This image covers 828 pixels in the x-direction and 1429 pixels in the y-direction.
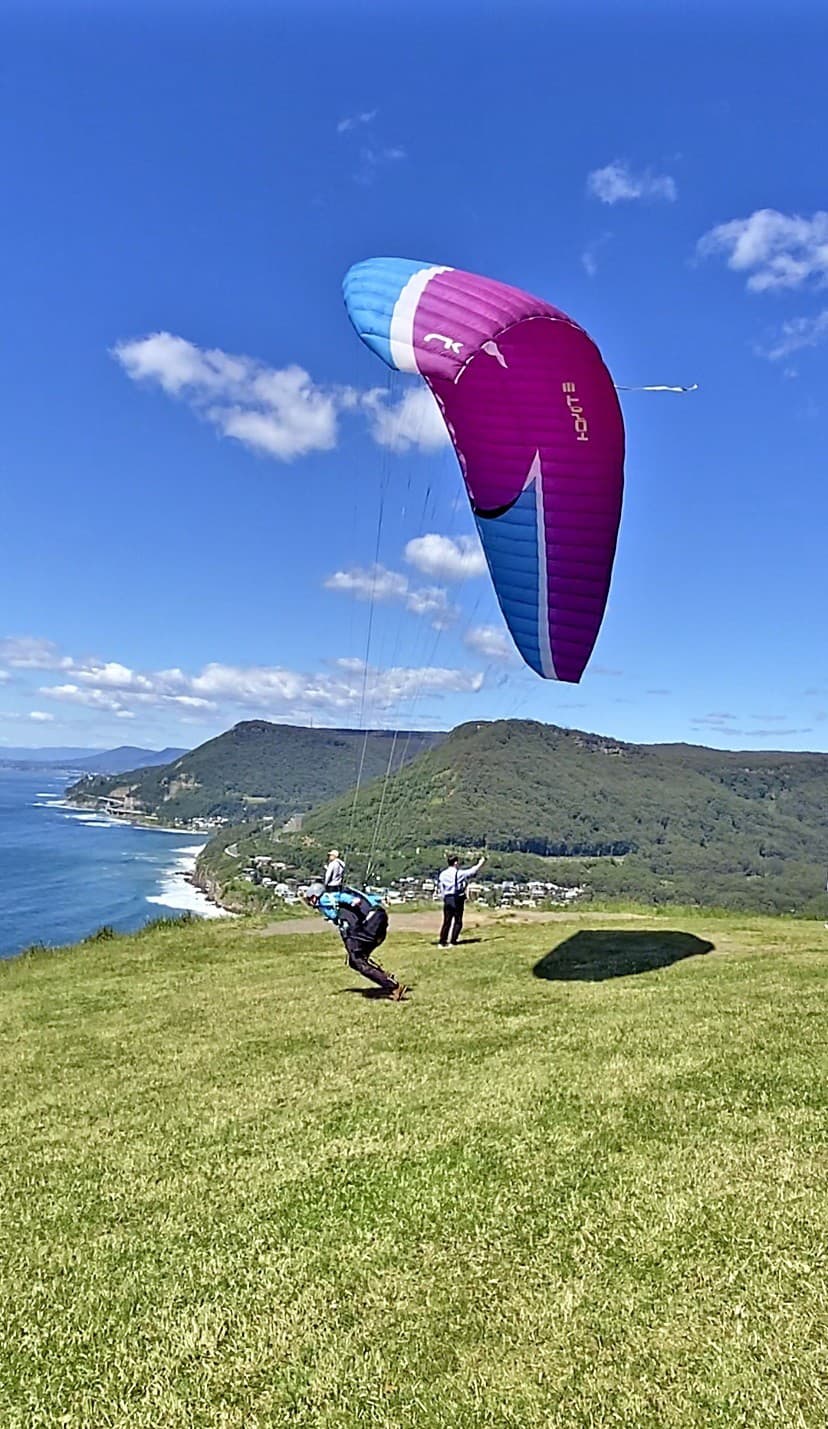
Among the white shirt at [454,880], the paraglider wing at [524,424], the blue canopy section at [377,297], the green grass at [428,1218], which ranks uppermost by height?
the blue canopy section at [377,297]

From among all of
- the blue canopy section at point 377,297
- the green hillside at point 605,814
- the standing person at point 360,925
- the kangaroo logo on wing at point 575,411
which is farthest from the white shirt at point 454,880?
the green hillside at point 605,814

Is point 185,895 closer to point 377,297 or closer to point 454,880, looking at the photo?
point 454,880

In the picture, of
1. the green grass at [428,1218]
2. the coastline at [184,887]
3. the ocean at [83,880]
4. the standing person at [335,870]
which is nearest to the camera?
the green grass at [428,1218]

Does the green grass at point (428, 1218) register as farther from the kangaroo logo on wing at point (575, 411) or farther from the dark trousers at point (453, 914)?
the kangaroo logo on wing at point (575, 411)

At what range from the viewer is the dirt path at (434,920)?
54.7 feet

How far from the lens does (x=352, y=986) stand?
11.6m

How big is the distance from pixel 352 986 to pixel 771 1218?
7206mm

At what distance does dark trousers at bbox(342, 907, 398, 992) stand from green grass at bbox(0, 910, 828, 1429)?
2.06ft

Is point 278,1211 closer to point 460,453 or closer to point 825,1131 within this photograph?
point 825,1131

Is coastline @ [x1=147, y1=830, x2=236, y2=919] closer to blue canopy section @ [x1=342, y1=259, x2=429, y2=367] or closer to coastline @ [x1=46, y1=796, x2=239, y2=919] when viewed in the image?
coastline @ [x1=46, y1=796, x2=239, y2=919]

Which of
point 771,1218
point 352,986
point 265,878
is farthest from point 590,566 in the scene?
point 265,878

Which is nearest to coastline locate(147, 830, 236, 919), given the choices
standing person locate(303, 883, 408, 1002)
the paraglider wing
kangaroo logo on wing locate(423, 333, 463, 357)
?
standing person locate(303, 883, 408, 1002)

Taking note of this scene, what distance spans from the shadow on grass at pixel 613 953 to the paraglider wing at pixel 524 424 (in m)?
3.71

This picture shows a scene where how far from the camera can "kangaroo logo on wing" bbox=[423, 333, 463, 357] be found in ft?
31.6
